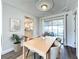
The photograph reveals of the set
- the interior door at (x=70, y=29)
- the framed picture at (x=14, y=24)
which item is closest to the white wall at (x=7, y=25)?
the framed picture at (x=14, y=24)

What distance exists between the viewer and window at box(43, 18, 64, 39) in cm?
736

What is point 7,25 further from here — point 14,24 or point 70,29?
point 70,29

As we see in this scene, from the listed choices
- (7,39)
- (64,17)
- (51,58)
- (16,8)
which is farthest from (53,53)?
(64,17)

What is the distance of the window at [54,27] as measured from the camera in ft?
24.2

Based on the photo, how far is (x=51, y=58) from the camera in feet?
6.85

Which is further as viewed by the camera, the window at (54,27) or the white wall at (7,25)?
the window at (54,27)

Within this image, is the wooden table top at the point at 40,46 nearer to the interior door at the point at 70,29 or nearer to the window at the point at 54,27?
the interior door at the point at 70,29

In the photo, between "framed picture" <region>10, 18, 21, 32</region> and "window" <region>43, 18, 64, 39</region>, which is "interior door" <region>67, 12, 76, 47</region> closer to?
"window" <region>43, 18, 64, 39</region>

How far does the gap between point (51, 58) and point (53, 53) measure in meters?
0.11

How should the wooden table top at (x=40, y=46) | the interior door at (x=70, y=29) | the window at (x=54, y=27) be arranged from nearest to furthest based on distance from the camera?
1. the wooden table top at (x=40, y=46)
2. the interior door at (x=70, y=29)
3. the window at (x=54, y=27)

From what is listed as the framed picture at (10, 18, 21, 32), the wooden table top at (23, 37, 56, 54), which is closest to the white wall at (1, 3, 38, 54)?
the framed picture at (10, 18, 21, 32)

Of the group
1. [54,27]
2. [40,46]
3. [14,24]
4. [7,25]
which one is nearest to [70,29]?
[54,27]

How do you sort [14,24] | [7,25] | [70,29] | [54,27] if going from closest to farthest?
[7,25] < [14,24] < [70,29] < [54,27]

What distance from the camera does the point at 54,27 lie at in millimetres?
7898
